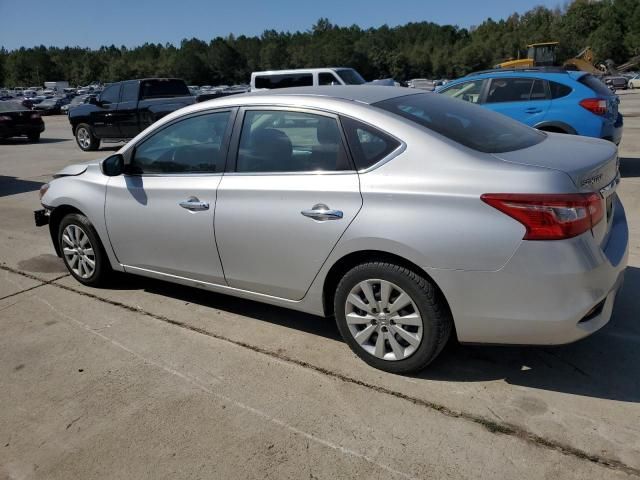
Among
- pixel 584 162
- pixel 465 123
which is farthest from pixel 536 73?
pixel 584 162

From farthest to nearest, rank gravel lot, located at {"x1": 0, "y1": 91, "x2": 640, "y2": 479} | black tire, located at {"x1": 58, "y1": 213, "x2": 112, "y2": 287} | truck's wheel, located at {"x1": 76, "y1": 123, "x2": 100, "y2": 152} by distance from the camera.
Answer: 1. truck's wheel, located at {"x1": 76, "y1": 123, "x2": 100, "y2": 152}
2. black tire, located at {"x1": 58, "y1": 213, "x2": 112, "y2": 287}
3. gravel lot, located at {"x1": 0, "y1": 91, "x2": 640, "y2": 479}

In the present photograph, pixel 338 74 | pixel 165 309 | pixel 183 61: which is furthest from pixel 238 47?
pixel 165 309

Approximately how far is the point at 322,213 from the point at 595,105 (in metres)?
6.31

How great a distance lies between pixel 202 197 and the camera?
12.6 feet

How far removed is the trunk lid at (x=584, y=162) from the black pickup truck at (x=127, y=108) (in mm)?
11683

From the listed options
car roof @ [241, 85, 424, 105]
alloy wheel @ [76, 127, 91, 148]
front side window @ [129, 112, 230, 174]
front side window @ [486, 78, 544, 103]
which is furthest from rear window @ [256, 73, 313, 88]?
car roof @ [241, 85, 424, 105]

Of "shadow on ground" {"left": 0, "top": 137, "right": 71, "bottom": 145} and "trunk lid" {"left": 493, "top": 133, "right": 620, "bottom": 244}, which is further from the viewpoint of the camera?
"shadow on ground" {"left": 0, "top": 137, "right": 71, "bottom": 145}

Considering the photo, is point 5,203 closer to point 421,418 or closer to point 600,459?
point 421,418

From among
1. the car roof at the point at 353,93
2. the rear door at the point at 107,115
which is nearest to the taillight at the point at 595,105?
the car roof at the point at 353,93

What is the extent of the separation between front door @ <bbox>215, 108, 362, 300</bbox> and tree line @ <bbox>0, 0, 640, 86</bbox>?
122007mm

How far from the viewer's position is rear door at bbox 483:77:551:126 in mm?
8305

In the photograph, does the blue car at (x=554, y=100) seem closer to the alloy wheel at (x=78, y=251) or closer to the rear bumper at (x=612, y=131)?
the rear bumper at (x=612, y=131)

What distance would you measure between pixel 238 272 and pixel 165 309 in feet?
3.33

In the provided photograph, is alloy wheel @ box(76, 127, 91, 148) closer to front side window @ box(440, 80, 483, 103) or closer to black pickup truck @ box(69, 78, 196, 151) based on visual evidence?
black pickup truck @ box(69, 78, 196, 151)
